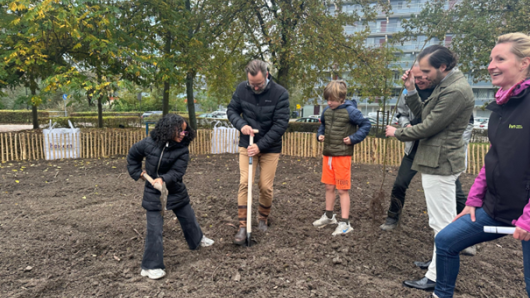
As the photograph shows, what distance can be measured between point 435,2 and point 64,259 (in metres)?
17.0

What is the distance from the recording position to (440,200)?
2719 mm

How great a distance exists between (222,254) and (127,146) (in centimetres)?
840

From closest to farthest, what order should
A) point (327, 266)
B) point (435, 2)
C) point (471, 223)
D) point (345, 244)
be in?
1. point (471, 223)
2. point (327, 266)
3. point (345, 244)
4. point (435, 2)

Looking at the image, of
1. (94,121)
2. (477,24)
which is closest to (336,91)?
(477,24)

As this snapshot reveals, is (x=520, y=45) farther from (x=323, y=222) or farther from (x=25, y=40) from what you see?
(x=25, y=40)

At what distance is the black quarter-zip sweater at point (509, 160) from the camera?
179 cm

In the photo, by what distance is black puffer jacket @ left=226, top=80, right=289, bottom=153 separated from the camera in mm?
3758

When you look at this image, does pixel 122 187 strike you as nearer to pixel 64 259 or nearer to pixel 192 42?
pixel 64 259

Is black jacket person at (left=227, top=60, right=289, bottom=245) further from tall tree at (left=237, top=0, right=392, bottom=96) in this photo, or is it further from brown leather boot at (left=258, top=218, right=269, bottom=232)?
tall tree at (left=237, top=0, right=392, bottom=96)

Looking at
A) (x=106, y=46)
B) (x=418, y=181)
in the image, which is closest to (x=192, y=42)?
(x=106, y=46)

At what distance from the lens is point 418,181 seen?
23.4 feet

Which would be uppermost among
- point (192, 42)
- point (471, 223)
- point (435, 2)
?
point (435, 2)

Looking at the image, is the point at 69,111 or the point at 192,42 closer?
the point at 192,42

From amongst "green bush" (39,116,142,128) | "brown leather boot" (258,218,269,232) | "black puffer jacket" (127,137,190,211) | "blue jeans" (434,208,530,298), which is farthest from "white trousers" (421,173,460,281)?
"green bush" (39,116,142,128)
